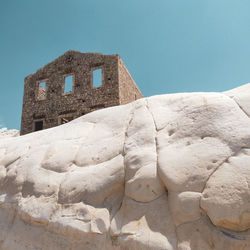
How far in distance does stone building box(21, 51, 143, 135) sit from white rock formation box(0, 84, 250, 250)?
8.32 metres

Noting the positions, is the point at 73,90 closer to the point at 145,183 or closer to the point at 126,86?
the point at 126,86

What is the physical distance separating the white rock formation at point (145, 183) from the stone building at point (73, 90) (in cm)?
832

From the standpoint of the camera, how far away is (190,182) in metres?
1.50

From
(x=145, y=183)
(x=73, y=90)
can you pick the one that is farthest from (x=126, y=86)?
(x=145, y=183)

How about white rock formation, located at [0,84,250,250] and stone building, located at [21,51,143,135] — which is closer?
white rock formation, located at [0,84,250,250]

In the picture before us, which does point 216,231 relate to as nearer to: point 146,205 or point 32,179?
point 146,205

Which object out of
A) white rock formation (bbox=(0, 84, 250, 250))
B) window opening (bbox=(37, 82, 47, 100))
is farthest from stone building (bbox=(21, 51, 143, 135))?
white rock formation (bbox=(0, 84, 250, 250))

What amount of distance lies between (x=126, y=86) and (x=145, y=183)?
10309mm

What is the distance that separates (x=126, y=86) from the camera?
457 inches

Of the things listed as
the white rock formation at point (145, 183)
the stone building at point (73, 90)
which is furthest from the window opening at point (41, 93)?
the white rock formation at point (145, 183)

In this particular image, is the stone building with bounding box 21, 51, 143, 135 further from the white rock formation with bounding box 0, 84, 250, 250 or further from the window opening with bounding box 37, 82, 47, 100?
the white rock formation with bounding box 0, 84, 250, 250

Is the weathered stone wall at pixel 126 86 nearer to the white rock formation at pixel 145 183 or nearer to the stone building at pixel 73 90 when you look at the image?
the stone building at pixel 73 90

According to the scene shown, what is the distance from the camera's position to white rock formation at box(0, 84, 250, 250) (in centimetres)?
137

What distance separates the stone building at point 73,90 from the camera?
10805 millimetres
